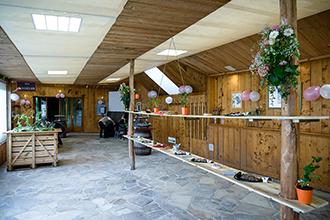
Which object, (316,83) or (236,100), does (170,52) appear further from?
(316,83)

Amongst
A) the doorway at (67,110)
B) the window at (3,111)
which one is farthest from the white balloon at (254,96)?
the doorway at (67,110)

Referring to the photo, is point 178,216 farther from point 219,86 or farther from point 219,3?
point 219,86

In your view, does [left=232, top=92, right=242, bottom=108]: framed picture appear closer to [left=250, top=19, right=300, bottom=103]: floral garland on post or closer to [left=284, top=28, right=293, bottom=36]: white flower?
[left=250, top=19, right=300, bottom=103]: floral garland on post

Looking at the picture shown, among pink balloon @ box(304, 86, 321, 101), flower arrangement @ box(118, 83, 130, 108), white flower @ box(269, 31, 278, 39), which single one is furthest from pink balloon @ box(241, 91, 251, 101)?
white flower @ box(269, 31, 278, 39)

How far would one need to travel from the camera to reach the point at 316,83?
4.46 metres

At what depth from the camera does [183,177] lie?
5309 mm

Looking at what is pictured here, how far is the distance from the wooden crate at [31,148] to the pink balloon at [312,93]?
6259 millimetres

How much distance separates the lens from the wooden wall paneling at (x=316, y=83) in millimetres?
4422

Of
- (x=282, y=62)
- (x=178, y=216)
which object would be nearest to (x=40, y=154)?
(x=178, y=216)

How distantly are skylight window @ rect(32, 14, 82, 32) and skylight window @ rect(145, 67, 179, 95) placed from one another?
5.33 meters

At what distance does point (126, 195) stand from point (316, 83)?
4340mm

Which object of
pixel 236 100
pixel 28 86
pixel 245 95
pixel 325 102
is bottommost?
pixel 325 102

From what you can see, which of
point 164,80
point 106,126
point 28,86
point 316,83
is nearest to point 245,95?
point 316,83

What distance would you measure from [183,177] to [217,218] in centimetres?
199
